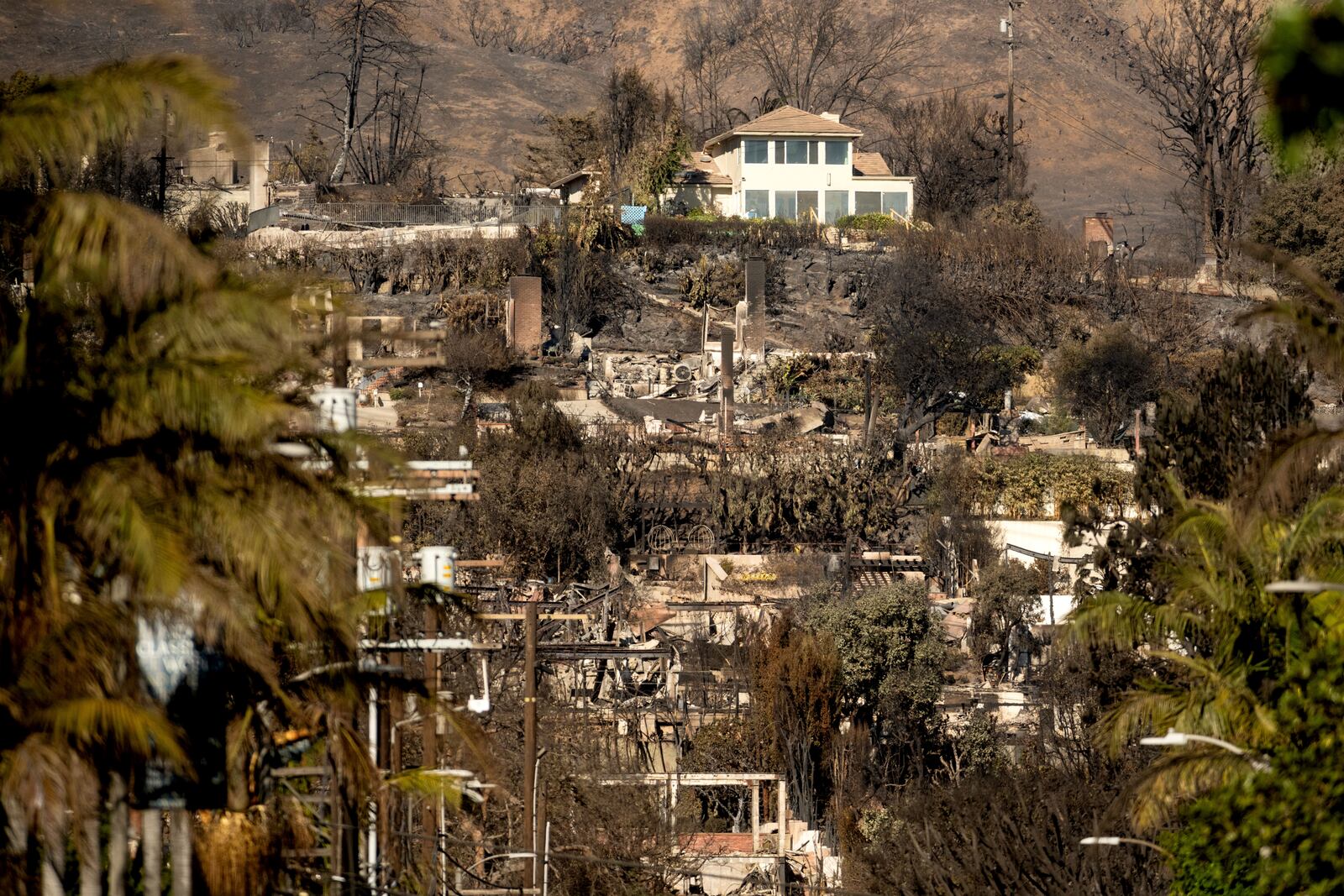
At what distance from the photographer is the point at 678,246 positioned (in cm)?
6028

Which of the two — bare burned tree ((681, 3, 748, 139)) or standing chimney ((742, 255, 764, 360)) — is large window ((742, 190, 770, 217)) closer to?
standing chimney ((742, 255, 764, 360))

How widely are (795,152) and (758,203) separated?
2.18 metres

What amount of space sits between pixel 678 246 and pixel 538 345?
7.77m

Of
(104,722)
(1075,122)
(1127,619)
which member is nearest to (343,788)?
(104,722)

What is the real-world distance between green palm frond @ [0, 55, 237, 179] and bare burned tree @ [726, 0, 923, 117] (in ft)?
248

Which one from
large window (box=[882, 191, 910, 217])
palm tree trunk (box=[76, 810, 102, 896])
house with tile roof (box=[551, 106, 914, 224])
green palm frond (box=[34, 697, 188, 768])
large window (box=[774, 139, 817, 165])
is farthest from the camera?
large window (box=[882, 191, 910, 217])

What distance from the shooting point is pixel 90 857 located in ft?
24.0

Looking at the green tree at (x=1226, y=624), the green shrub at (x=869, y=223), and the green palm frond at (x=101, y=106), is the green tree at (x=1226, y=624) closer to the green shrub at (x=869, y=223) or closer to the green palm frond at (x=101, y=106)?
the green palm frond at (x=101, y=106)

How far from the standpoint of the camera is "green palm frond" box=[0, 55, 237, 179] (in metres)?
7.38

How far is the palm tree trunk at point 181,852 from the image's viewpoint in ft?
26.8

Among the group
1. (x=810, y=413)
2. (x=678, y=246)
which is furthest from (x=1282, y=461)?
(x=678, y=246)

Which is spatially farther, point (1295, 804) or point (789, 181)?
point (789, 181)

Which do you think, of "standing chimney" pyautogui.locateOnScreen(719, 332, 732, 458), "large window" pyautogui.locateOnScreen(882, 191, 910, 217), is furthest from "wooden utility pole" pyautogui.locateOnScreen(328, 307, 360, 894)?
"large window" pyautogui.locateOnScreen(882, 191, 910, 217)

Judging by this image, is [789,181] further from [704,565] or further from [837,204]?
[704,565]
